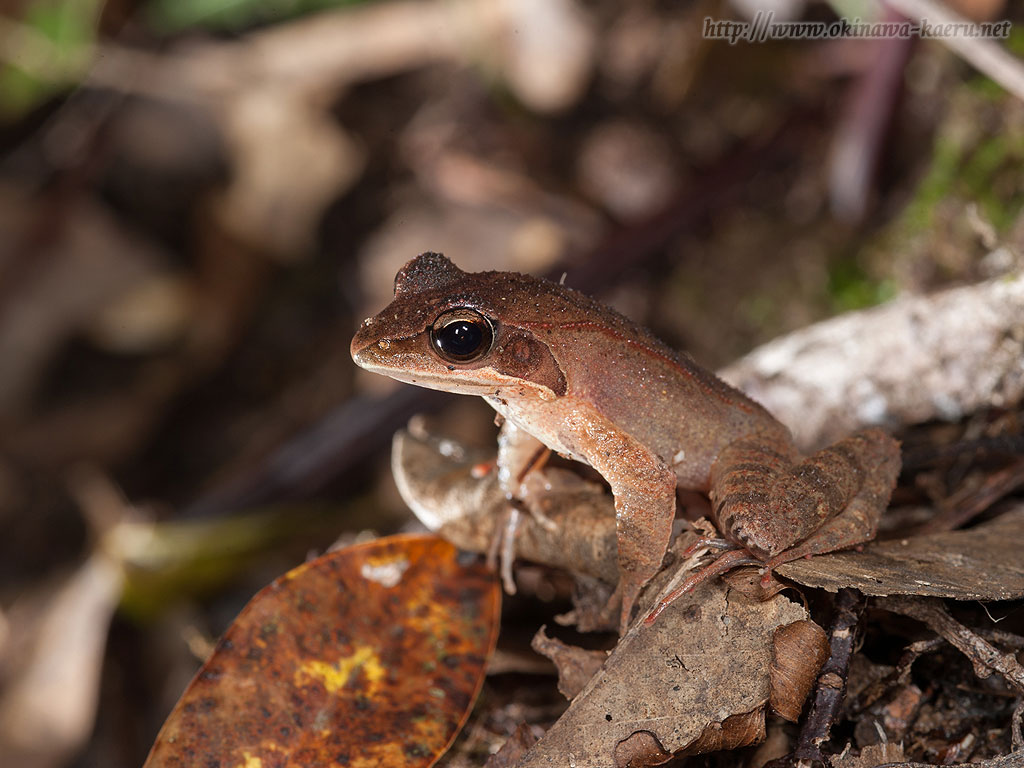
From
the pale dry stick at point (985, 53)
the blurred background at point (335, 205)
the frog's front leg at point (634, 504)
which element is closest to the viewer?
the frog's front leg at point (634, 504)

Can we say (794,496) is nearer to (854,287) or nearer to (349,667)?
(349,667)

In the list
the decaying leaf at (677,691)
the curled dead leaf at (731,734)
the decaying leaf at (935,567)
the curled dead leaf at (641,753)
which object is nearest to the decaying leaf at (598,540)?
the decaying leaf at (935,567)

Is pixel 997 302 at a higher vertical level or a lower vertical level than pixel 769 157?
higher

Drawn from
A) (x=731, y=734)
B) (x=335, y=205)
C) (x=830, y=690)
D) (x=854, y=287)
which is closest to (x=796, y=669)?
(x=830, y=690)

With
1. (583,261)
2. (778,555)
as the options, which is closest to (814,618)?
(778,555)

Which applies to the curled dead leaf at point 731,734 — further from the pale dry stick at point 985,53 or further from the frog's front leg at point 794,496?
the pale dry stick at point 985,53

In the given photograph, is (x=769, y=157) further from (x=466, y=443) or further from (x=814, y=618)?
(x=814, y=618)
